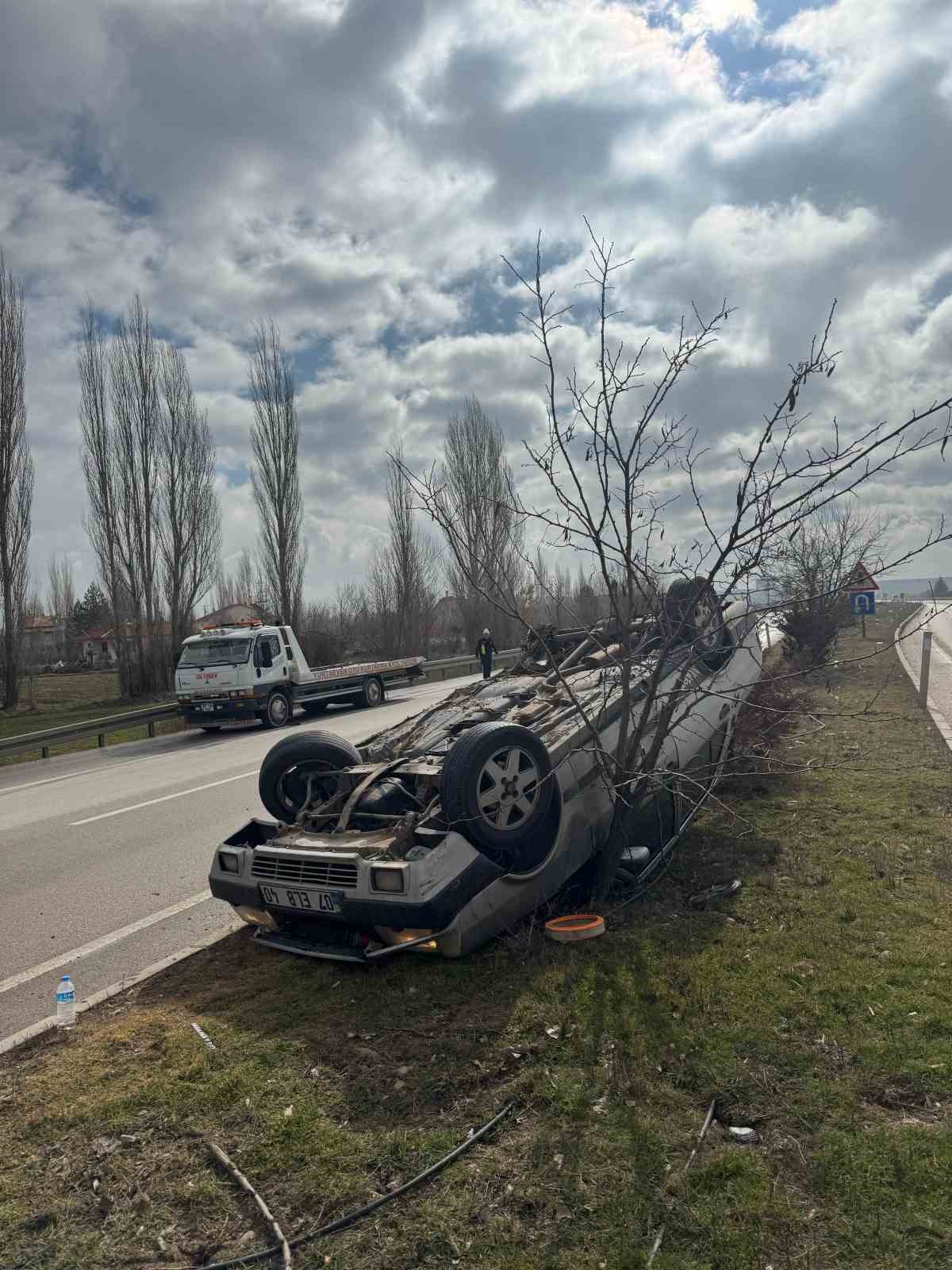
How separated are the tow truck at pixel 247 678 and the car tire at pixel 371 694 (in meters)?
0.81

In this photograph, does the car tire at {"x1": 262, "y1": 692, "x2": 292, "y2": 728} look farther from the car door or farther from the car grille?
the car grille

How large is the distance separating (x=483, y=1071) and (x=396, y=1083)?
341mm

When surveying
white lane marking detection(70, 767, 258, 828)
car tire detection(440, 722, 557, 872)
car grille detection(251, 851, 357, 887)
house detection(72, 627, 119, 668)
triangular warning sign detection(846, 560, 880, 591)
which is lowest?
white lane marking detection(70, 767, 258, 828)

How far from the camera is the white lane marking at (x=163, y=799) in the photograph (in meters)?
9.70

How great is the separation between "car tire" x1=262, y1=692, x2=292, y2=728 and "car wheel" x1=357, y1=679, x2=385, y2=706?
2.38m

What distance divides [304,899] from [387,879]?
0.54m

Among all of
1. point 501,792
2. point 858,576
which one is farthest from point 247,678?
point 858,576

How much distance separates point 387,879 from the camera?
4.21m

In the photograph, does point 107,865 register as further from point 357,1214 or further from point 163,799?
point 357,1214

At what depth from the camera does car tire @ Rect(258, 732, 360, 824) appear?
5715 millimetres

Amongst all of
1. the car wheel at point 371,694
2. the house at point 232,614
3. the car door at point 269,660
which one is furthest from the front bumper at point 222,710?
→ the house at point 232,614

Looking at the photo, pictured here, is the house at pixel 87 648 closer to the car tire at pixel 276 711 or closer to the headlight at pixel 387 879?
the car tire at pixel 276 711

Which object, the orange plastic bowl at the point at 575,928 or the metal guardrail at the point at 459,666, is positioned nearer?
the orange plastic bowl at the point at 575,928

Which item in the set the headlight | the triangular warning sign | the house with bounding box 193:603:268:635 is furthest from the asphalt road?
the house with bounding box 193:603:268:635
